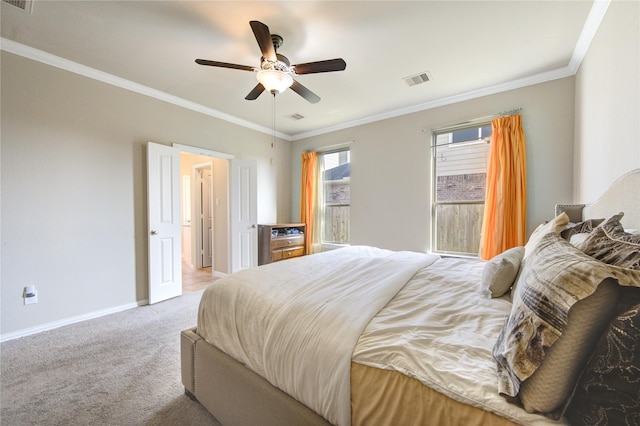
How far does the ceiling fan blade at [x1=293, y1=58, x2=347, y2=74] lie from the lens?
6.52ft

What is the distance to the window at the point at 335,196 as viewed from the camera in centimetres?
462

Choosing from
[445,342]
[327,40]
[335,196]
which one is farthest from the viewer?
[335,196]

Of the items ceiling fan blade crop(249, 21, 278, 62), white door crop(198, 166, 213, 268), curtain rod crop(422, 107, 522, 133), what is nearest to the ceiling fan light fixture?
ceiling fan blade crop(249, 21, 278, 62)

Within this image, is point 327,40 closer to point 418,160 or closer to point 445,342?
point 418,160

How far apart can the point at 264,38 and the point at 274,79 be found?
0.35m

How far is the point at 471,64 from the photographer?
2643mm

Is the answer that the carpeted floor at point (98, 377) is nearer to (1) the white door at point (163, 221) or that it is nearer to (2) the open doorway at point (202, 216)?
(1) the white door at point (163, 221)

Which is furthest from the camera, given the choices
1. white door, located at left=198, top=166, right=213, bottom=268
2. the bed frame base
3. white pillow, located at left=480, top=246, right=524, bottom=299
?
white door, located at left=198, top=166, right=213, bottom=268

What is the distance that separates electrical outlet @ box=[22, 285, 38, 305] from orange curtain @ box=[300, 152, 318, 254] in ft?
11.7

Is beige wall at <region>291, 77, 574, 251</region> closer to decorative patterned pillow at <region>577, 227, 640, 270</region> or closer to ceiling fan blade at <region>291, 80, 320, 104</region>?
ceiling fan blade at <region>291, 80, 320, 104</region>

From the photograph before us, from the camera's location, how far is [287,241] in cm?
461

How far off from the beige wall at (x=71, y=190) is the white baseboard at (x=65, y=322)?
23 mm

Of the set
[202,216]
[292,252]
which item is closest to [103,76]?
[202,216]

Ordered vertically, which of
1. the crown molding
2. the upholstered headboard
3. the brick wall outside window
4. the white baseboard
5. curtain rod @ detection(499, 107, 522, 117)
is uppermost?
the crown molding
